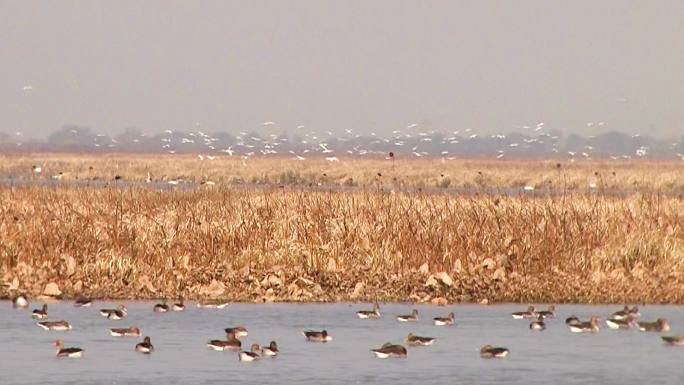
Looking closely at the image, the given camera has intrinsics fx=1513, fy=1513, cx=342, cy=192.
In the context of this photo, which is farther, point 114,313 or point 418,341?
point 114,313

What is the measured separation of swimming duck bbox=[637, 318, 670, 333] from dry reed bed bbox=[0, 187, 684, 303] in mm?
3601

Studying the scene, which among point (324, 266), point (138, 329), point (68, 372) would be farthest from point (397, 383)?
point (324, 266)

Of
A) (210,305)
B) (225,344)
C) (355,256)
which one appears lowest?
(210,305)

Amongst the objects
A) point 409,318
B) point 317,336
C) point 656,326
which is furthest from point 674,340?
point 317,336

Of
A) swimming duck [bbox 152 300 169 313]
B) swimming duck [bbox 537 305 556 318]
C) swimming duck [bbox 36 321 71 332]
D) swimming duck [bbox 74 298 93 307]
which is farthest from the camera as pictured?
swimming duck [bbox 74 298 93 307]

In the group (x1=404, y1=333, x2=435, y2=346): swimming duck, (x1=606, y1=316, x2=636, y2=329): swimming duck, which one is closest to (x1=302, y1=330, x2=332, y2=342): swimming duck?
(x1=404, y1=333, x2=435, y2=346): swimming duck

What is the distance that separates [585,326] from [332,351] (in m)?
3.83

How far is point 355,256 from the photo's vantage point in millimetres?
25672

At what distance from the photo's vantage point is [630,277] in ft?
81.1

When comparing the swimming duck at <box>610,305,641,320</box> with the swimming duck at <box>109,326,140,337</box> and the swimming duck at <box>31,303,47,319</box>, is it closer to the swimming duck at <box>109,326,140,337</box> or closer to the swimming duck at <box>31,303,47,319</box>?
the swimming duck at <box>109,326,140,337</box>

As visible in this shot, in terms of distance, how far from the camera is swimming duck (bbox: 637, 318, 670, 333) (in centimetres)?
2034

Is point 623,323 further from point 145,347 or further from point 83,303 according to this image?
point 83,303

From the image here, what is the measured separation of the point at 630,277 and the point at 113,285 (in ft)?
27.9

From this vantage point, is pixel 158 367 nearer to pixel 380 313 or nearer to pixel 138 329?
pixel 138 329
